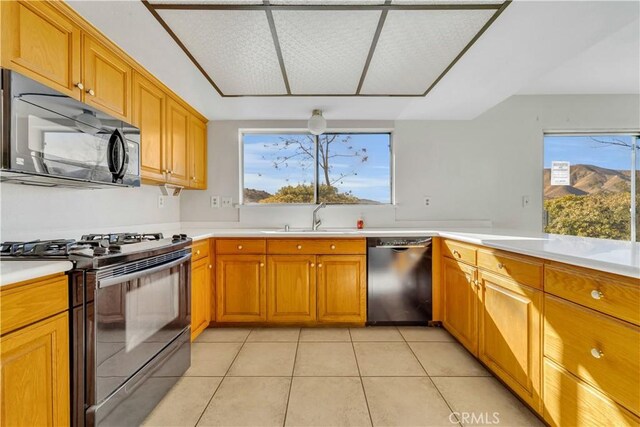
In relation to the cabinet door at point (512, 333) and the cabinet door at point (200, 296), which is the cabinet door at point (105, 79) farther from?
the cabinet door at point (512, 333)

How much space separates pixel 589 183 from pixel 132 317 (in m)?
4.35

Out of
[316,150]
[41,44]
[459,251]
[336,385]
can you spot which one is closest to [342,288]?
[336,385]

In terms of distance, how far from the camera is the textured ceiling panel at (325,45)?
56.3 inches

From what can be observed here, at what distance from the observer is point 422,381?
1750mm

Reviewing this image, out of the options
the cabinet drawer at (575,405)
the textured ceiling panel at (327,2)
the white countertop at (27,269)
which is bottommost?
the cabinet drawer at (575,405)

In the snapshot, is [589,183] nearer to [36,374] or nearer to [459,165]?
[459,165]

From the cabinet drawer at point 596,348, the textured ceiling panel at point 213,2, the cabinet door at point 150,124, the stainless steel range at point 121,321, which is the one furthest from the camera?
the cabinet door at point 150,124

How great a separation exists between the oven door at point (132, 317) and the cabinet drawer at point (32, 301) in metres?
0.11

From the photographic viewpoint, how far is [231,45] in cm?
166

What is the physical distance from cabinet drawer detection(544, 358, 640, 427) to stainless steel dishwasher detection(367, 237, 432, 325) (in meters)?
1.22

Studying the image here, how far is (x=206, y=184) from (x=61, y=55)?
1.77 meters

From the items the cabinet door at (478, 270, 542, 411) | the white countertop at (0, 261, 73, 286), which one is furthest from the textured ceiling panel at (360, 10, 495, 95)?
the white countertop at (0, 261, 73, 286)

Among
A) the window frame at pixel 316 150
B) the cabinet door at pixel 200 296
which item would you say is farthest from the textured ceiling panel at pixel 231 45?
the cabinet door at pixel 200 296

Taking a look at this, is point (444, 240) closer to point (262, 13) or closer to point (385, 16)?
point (385, 16)
